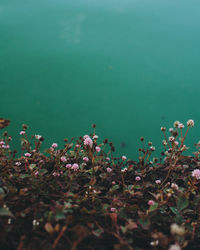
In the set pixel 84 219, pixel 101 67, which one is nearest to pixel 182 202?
pixel 84 219

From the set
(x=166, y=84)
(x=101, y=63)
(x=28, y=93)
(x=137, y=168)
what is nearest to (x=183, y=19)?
(x=166, y=84)

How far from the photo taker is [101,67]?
2551mm

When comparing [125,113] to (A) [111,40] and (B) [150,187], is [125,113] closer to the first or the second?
(A) [111,40]

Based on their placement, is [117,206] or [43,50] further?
[43,50]

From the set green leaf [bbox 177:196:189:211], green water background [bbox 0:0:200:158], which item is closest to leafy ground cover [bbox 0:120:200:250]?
green leaf [bbox 177:196:189:211]

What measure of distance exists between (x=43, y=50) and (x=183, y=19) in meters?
1.62

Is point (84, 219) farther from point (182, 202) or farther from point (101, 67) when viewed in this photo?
point (101, 67)

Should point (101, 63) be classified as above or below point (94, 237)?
above

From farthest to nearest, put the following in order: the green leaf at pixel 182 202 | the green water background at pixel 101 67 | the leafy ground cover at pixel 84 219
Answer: the green water background at pixel 101 67, the green leaf at pixel 182 202, the leafy ground cover at pixel 84 219

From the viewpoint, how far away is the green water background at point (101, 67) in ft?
7.41

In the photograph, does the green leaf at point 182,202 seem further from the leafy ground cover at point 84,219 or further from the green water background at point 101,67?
the green water background at point 101,67

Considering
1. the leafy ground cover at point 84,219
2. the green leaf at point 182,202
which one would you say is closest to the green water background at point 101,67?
the leafy ground cover at point 84,219

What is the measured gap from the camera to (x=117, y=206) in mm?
718

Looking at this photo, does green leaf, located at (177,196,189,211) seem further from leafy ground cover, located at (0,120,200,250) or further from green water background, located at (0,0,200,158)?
green water background, located at (0,0,200,158)
